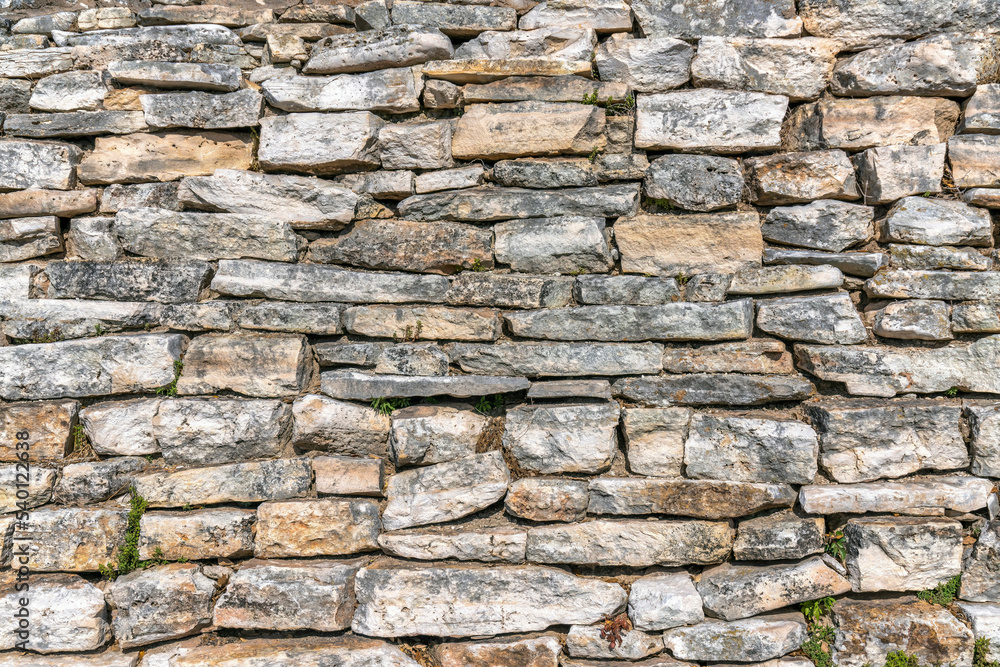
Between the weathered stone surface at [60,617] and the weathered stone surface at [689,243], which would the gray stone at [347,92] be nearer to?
the weathered stone surface at [689,243]

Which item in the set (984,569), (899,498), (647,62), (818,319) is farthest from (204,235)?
(984,569)

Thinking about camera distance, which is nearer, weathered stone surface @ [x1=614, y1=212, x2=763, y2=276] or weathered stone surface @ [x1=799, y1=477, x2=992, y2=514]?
weathered stone surface @ [x1=799, y1=477, x2=992, y2=514]

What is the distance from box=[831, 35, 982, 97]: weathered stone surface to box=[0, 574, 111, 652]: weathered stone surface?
4.21 metres

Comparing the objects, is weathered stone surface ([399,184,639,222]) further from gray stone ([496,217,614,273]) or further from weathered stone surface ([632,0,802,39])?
weathered stone surface ([632,0,802,39])

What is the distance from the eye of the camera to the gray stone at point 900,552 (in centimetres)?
254

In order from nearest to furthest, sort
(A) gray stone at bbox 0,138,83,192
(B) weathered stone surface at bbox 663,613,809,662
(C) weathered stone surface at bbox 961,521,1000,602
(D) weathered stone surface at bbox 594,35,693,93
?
1. (B) weathered stone surface at bbox 663,613,809,662
2. (C) weathered stone surface at bbox 961,521,1000,602
3. (D) weathered stone surface at bbox 594,35,693,93
4. (A) gray stone at bbox 0,138,83,192

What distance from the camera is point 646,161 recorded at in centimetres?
282

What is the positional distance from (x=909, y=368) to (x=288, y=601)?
9.71 ft

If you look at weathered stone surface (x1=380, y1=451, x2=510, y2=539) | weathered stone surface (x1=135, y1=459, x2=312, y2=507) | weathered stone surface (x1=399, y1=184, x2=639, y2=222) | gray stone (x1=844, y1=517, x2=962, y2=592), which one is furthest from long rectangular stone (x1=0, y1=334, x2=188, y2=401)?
gray stone (x1=844, y1=517, x2=962, y2=592)

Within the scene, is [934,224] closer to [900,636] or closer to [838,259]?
[838,259]

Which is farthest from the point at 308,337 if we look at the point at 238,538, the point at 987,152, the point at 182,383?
the point at 987,152

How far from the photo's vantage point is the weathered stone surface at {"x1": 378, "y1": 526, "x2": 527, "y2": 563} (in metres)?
2.58

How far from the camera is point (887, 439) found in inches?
103

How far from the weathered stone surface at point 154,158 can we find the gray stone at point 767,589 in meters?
3.08
